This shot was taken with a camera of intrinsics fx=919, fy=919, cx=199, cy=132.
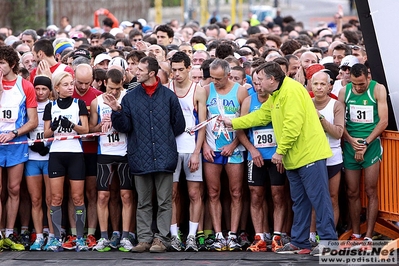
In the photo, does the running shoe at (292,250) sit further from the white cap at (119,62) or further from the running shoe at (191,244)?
the white cap at (119,62)

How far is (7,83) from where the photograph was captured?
10.9 m

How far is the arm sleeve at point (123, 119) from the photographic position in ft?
34.0

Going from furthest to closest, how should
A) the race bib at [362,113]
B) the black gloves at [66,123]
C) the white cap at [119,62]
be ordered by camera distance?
the white cap at [119,62], the black gloves at [66,123], the race bib at [362,113]

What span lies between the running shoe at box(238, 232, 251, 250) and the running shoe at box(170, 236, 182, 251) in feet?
2.36

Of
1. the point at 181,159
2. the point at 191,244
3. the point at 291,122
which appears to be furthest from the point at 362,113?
the point at 191,244

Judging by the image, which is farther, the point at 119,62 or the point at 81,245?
the point at 119,62

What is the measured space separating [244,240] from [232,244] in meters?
0.25

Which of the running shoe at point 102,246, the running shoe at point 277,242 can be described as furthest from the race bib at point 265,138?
the running shoe at point 102,246

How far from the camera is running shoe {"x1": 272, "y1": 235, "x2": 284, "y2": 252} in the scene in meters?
10.5

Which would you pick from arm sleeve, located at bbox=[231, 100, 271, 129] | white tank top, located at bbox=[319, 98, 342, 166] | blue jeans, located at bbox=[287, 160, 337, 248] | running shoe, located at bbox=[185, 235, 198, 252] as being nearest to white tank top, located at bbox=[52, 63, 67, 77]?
arm sleeve, located at bbox=[231, 100, 271, 129]

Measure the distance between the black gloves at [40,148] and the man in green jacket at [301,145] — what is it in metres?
2.73

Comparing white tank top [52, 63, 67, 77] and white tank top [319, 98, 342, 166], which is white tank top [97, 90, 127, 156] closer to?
white tank top [52, 63, 67, 77]

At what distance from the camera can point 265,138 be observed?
10.6 metres

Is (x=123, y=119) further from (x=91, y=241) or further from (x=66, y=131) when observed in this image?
(x=91, y=241)
